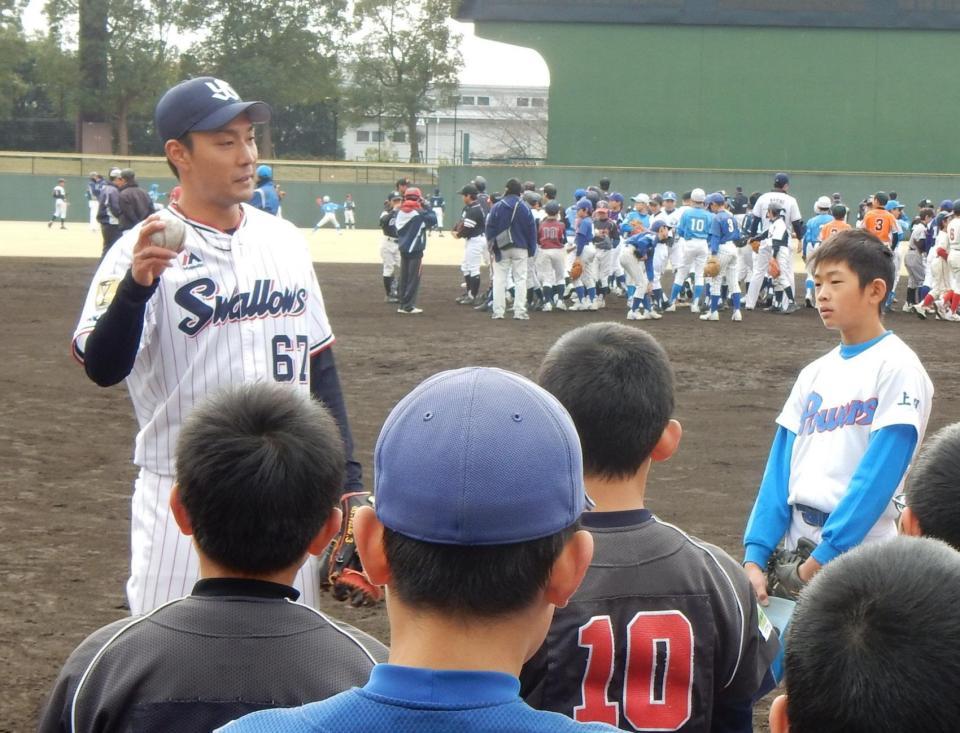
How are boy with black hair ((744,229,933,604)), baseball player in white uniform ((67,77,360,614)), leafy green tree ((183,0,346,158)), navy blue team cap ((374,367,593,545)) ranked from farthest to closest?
leafy green tree ((183,0,346,158))
boy with black hair ((744,229,933,604))
baseball player in white uniform ((67,77,360,614))
navy blue team cap ((374,367,593,545))

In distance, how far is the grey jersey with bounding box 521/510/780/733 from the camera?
2.39m

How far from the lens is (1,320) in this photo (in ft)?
53.7

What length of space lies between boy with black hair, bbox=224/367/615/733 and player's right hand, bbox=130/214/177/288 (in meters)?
1.73

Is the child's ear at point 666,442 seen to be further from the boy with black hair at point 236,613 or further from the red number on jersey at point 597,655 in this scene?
the boy with black hair at point 236,613

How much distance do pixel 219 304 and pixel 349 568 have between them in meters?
0.84

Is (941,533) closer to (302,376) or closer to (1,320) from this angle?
(302,376)

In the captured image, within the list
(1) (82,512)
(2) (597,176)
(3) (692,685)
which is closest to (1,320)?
(1) (82,512)

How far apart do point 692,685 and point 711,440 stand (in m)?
7.84

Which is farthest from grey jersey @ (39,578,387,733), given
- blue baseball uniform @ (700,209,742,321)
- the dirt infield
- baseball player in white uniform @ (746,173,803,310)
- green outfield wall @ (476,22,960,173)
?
green outfield wall @ (476,22,960,173)

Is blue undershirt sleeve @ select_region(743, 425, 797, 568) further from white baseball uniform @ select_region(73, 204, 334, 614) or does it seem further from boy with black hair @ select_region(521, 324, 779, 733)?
white baseball uniform @ select_region(73, 204, 334, 614)

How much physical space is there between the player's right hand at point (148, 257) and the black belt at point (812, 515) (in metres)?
2.07

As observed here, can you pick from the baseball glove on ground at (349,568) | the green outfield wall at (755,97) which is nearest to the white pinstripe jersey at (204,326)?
the baseball glove on ground at (349,568)

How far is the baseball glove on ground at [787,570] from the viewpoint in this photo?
363 cm

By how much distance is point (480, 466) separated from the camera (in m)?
1.46
